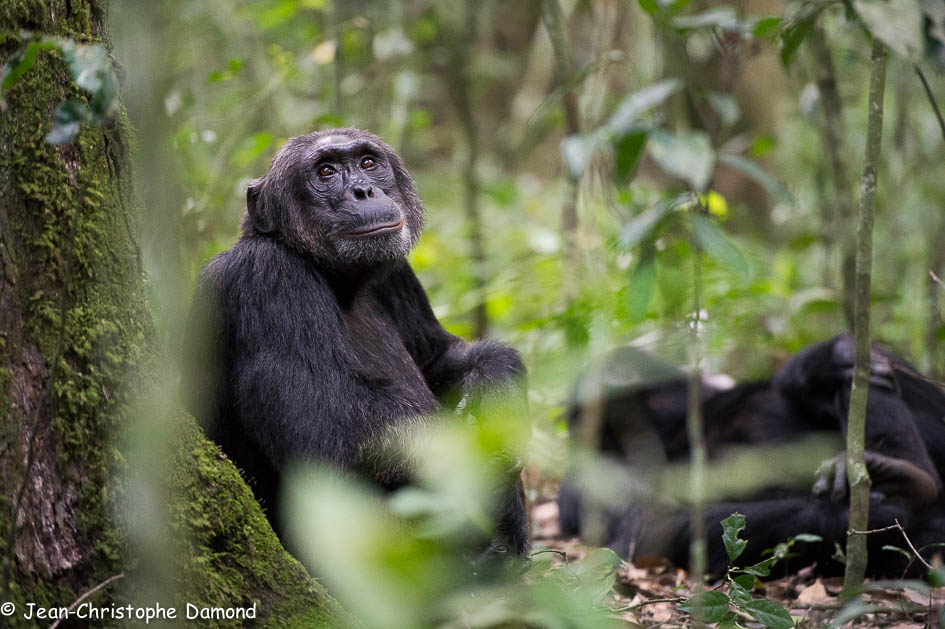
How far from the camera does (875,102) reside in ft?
11.9

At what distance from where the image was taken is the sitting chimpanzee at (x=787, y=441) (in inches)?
186

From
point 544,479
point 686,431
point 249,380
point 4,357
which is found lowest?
point 544,479

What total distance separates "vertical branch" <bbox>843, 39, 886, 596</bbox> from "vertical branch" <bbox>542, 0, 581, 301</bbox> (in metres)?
2.65

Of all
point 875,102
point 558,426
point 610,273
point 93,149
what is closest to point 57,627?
point 93,149

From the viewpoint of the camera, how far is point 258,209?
4.41m

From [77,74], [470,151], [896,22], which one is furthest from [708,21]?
[470,151]

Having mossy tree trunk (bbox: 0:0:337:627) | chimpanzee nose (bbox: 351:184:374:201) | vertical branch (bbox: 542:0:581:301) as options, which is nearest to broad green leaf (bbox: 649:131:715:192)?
chimpanzee nose (bbox: 351:184:374:201)

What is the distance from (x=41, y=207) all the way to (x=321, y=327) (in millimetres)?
1425

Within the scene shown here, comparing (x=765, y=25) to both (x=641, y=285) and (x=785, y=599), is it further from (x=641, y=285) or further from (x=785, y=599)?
(x=785, y=599)

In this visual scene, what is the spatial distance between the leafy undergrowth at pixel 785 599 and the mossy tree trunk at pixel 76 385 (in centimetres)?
135

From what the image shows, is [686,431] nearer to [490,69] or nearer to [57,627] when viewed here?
[57,627]

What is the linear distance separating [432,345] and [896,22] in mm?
2825

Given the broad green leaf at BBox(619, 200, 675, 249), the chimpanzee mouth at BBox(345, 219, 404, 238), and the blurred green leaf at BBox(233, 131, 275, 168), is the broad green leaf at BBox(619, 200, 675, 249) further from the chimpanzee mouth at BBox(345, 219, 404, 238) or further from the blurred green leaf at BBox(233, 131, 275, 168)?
the blurred green leaf at BBox(233, 131, 275, 168)

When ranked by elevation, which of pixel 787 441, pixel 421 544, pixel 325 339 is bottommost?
pixel 787 441
